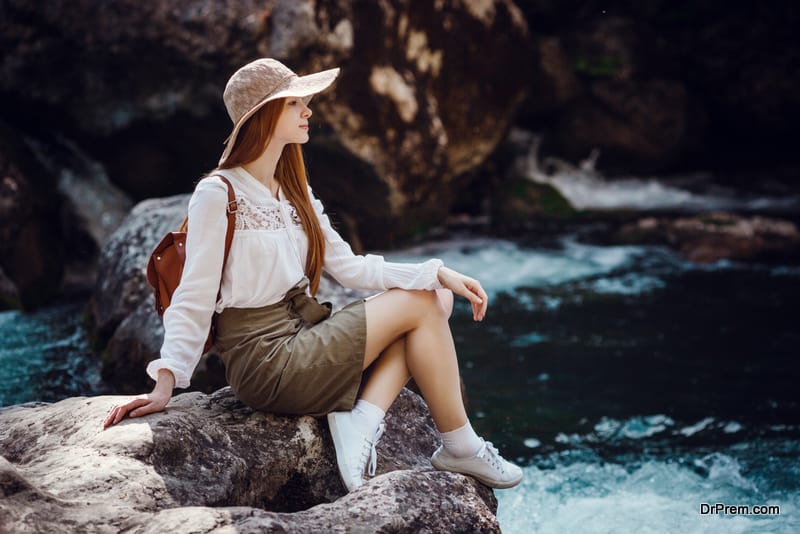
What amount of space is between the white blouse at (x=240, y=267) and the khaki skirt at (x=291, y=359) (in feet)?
0.28

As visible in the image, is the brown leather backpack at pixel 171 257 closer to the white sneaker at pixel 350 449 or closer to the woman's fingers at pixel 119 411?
the woman's fingers at pixel 119 411

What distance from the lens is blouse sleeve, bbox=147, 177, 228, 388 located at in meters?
2.84

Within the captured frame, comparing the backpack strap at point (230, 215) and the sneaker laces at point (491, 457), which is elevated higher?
the backpack strap at point (230, 215)

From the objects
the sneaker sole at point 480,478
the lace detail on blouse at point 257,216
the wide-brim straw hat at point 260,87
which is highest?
the wide-brim straw hat at point 260,87

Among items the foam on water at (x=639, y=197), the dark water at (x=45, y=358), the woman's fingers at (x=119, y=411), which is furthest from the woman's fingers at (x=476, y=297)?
the foam on water at (x=639, y=197)

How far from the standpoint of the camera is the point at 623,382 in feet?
19.4

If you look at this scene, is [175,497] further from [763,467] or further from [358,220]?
[358,220]

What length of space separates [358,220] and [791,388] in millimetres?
4716

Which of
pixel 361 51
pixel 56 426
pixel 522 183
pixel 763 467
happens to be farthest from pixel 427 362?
pixel 522 183

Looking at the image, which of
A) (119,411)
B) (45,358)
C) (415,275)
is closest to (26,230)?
(45,358)

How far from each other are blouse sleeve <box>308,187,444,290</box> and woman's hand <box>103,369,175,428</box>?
31.7 inches

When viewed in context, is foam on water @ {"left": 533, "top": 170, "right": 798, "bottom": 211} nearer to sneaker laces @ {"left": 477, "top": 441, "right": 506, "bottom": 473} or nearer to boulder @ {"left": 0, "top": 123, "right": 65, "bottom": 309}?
boulder @ {"left": 0, "top": 123, "right": 65, "bottom": 309}

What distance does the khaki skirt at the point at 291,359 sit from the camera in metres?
2.91

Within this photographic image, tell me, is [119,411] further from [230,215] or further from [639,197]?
[639,197]
